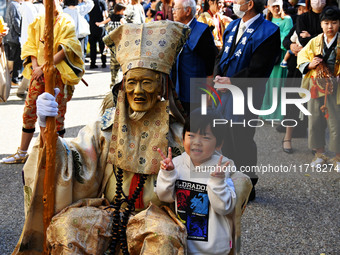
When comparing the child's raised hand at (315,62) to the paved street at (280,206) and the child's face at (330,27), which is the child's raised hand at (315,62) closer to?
the child's face at (330,27)

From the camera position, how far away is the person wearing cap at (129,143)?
3.07 metres

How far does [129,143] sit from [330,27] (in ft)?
11.3

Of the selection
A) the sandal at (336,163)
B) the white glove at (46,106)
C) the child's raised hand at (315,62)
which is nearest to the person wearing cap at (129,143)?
the white glove at (46,106)

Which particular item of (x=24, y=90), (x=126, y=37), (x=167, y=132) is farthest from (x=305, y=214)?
(x=24, y=90)

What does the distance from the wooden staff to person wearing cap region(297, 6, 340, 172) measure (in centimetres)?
357

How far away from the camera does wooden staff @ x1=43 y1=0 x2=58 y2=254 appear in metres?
2.98

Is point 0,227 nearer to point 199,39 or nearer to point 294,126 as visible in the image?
point 199,39

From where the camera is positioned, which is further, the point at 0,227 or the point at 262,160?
the point at 262,160

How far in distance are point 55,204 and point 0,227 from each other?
163 centimetres

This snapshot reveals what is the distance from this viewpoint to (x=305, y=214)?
491cm

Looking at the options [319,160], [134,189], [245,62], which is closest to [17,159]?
[245,62]

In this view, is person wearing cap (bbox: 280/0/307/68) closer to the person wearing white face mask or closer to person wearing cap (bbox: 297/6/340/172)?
the person wearing white face mask

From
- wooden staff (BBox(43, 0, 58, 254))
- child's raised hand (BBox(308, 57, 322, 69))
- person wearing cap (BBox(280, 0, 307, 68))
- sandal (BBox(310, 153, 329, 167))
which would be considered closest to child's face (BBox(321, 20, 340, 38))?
child's raised hand (BBox(308, 57, 322, 69))

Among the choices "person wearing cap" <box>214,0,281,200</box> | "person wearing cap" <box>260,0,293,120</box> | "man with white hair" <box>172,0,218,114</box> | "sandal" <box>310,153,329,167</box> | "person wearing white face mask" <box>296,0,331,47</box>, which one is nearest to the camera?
"person wearing cap" <box>214,0,281,200</box>
